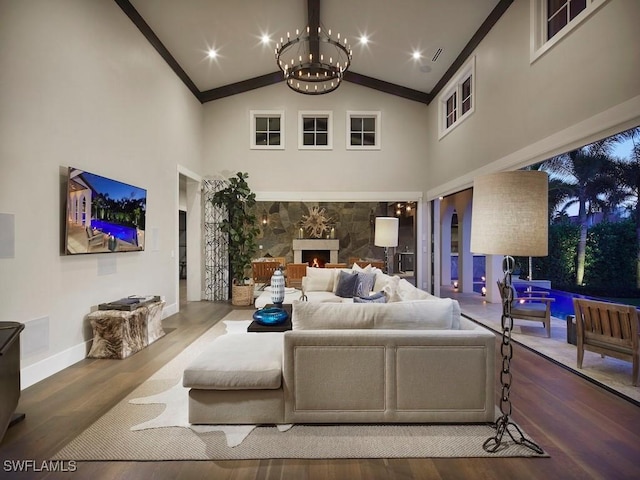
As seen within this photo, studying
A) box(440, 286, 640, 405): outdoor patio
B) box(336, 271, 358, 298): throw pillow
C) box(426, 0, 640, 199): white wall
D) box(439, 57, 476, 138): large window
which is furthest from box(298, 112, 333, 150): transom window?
box(440, 286, 640, 405): outdoor patio

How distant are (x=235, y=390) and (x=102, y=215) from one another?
2.82m

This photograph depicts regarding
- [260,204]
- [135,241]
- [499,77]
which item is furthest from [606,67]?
[260,204]

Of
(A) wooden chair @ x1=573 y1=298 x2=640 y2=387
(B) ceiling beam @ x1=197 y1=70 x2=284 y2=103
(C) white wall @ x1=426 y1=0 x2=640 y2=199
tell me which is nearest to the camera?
(C) white wall @ x1=426 y1=0 x2=640 y2=199

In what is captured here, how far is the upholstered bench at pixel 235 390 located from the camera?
2240 millimetres

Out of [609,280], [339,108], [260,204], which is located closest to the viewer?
[339,108]

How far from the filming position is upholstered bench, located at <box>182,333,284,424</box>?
2240 mm

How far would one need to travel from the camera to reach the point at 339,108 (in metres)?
7.61

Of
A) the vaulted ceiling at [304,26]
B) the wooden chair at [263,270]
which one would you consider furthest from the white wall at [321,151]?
the wooden chair at [263,270]

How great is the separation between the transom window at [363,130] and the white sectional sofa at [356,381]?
6085mm

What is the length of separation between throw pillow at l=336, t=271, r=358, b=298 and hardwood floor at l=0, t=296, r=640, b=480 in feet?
8.03

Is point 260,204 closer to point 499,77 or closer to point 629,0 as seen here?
point 499,77

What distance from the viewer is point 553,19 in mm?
3680

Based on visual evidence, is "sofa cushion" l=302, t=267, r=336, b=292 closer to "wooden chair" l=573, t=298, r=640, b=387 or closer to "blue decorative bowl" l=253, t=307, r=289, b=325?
"blue decorative bowl" l=253, t=307, r=289, b=325

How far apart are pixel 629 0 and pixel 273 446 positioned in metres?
4.35
